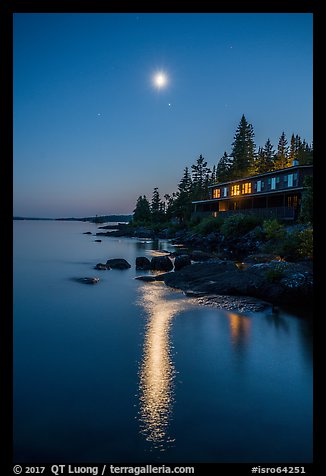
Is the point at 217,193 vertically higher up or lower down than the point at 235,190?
higher up

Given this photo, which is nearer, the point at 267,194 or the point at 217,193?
the point at 267,194

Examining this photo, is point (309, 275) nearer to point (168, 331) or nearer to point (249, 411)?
point (168, 331)

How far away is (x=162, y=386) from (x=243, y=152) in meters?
70.8

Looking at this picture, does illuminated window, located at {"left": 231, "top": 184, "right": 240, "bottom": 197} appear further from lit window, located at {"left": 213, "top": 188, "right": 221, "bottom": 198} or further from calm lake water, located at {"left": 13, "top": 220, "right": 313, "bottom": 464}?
calm lake water, located at {"left": 13, "top": 220, "right": 313, "bottom": 464}

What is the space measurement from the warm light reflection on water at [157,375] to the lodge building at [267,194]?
24.8 m

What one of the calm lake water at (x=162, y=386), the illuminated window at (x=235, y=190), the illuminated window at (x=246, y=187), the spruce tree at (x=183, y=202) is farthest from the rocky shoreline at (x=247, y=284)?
the spruce tree at (x=183, y=202)

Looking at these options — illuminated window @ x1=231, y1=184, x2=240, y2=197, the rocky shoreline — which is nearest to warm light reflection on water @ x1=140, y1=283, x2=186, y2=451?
the rocky shoreline

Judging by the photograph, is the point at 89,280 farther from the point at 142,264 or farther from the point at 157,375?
the point at 157,375

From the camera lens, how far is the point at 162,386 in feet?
22.9

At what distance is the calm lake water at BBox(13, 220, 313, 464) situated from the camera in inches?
203

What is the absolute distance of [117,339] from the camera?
10.2 m

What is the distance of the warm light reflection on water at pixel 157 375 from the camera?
556 centimetres

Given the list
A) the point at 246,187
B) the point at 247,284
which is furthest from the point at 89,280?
the point at 246,187
